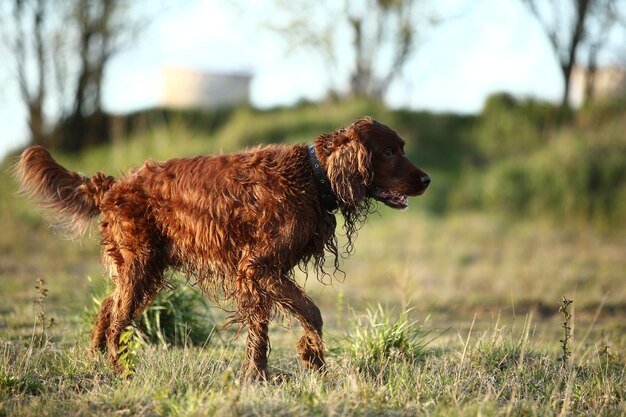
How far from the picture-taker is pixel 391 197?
525cm

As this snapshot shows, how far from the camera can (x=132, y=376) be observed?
488 centimetres

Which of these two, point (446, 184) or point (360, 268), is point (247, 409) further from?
point (446, 184)

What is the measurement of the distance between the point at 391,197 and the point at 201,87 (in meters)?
13.8

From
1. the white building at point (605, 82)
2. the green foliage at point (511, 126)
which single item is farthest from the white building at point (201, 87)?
the white building at point (605, 82)

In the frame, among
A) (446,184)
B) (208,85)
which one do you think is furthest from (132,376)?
(208,85)

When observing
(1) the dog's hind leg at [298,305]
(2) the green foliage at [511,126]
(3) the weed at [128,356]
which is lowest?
(3) the weed at [128,356]

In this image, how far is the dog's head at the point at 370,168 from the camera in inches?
197

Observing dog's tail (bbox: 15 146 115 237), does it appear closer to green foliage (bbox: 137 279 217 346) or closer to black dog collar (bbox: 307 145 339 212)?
green foliage (bbox: 137 279 217 346)

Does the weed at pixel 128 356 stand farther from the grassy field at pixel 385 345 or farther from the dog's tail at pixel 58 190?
the dog's tail at pixel 58 190

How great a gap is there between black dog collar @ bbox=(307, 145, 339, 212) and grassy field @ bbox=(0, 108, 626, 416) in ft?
2.85

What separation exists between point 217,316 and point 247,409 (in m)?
4.16

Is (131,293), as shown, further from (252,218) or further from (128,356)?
(252,218)

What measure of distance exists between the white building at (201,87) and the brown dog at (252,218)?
12921 millimetres

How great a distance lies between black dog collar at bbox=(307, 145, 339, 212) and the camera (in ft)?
16.6
